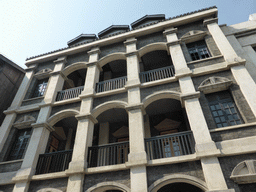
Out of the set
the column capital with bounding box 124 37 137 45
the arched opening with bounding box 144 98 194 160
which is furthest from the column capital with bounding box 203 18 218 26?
the arched opening with bounding box 144 98 194 160

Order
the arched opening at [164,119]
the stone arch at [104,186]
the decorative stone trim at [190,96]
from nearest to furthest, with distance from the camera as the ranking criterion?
the stone arch at [104,186], the decorative stone trim at [190,96], the arched opening at [164,119]

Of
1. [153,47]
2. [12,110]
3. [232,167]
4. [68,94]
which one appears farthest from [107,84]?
[232,167]

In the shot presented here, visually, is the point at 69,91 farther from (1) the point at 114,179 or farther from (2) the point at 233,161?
(2) the point at 233,161

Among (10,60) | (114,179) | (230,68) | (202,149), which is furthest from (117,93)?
(10,60)

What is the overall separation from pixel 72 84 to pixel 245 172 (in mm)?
11722

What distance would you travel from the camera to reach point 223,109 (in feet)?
26.1

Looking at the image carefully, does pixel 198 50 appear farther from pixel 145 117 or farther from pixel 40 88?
pixel 40 88

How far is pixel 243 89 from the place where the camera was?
7.66 metres

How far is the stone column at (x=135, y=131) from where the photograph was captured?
685cm

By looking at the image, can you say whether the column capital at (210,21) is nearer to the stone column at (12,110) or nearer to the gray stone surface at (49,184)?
the gray stone surface at (49,184)

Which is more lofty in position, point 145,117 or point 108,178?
point 145,117

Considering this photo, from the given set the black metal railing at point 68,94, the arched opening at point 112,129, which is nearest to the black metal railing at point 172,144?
the arched opening at point 112,129

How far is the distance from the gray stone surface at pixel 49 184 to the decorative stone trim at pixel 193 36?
9583 millimetres

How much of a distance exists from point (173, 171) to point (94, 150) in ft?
11.7
